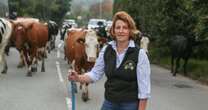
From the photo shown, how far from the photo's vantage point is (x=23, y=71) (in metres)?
20.0

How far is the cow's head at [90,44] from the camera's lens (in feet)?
43.5

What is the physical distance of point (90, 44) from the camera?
1332 centimetres

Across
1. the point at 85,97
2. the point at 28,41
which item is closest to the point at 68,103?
the point at 85,97

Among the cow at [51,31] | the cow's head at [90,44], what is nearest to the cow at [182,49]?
the cow at [51,31]

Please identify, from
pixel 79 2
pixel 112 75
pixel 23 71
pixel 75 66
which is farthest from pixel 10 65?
pixel 79 2

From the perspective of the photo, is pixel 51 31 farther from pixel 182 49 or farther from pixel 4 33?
pixel 4 33

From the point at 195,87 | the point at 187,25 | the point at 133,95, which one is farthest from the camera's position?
the point at 187,25

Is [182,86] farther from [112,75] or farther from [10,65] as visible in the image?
[112,75]

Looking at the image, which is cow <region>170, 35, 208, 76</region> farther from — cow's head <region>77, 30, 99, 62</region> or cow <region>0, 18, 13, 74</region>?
cow's head <region>77, 30, 99, 62</region>

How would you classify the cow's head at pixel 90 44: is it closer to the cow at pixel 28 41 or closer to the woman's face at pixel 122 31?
the cow at pixel 28 41

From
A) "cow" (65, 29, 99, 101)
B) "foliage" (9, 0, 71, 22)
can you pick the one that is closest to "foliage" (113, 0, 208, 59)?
"cow" (65, 29, 99, 101)

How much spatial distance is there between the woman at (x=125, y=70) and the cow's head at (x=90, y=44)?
7.16m

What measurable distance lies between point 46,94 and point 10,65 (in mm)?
8050

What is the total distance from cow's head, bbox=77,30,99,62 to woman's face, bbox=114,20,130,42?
724cm
